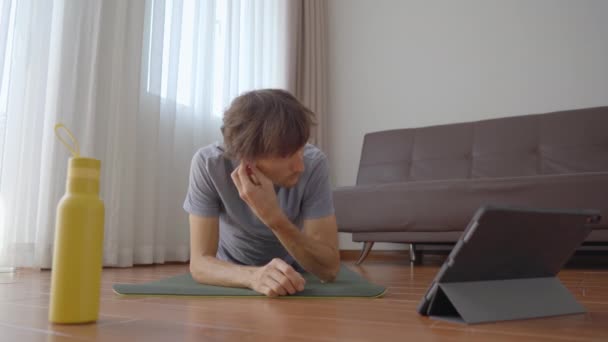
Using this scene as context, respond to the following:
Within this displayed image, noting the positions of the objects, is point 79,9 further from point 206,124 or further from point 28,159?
point 206,124

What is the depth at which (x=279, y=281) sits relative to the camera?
1.09 metres

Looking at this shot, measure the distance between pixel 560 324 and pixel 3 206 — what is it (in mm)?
1982

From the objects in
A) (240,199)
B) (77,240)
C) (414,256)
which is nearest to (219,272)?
(240,199)

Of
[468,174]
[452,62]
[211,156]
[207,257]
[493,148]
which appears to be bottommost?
[207,257]

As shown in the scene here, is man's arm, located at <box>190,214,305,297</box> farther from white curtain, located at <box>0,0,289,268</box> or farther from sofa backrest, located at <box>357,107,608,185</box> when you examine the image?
sofa backrest, located at <box>357,107,608,185</box>

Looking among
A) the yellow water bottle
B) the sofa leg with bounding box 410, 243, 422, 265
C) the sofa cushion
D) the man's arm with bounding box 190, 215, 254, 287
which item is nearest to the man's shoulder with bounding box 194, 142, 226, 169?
the man's arm with bounding box 190, 215, 254, 287

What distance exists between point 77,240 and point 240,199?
2.07ft

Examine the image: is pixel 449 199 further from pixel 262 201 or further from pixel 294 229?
pixel 262 201

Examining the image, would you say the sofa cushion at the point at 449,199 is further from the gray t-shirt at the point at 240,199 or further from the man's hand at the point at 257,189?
the man's hand at the point at 257,189

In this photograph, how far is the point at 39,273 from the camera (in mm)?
1888

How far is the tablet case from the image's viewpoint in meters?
0.79

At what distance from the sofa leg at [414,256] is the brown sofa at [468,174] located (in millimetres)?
11

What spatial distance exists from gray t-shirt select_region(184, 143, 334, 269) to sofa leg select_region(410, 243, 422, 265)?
1.59 metres

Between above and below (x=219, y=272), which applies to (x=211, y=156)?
above
